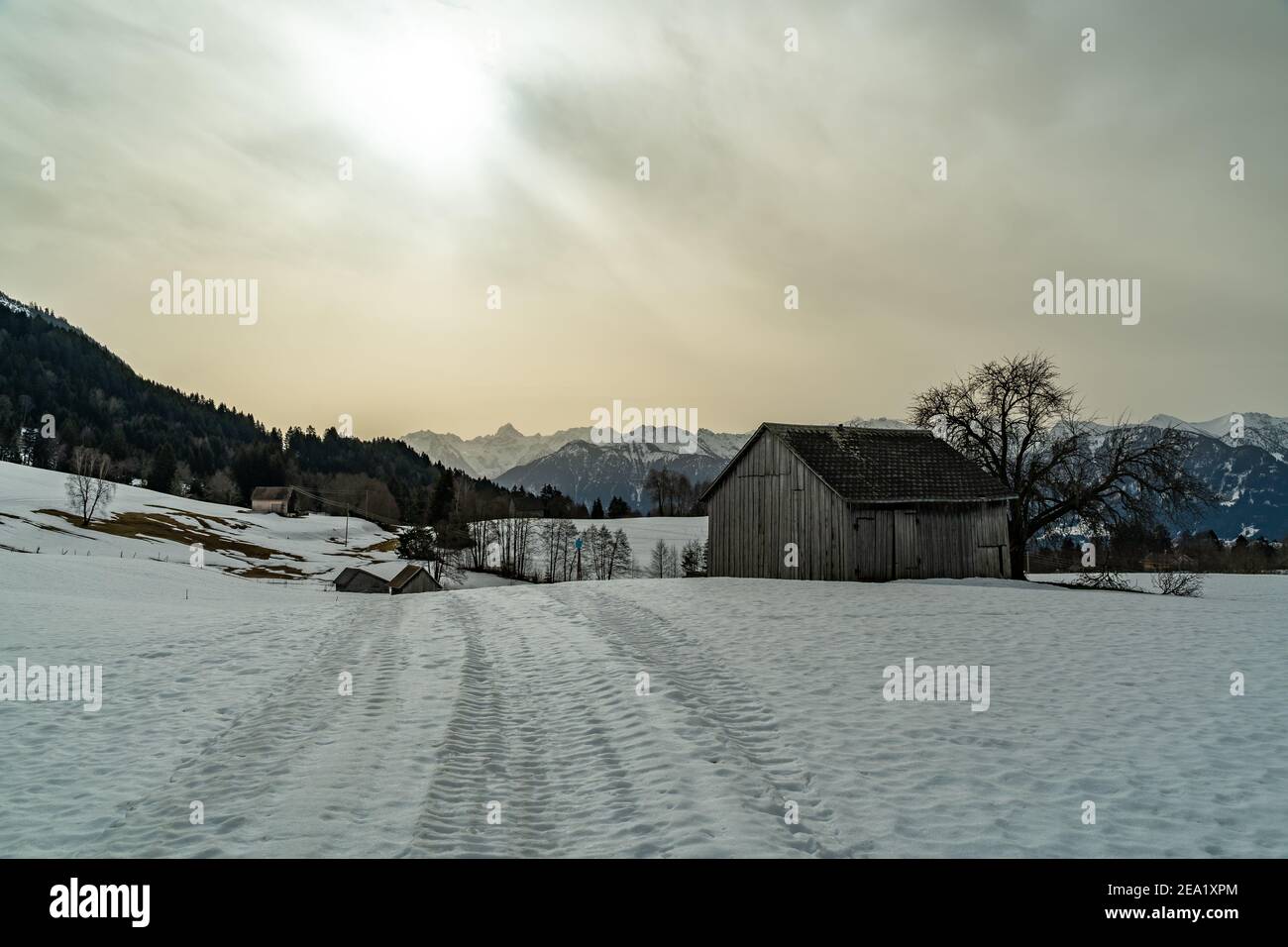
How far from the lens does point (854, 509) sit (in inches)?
1259

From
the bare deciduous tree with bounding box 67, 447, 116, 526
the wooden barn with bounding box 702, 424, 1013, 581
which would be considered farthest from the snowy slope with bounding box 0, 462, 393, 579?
the wooden barn with bounding box 702, 424, 1013, 581

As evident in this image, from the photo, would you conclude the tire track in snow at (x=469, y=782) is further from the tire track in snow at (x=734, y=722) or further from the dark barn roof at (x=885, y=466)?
the dark barn roof at (x=885, y=466)

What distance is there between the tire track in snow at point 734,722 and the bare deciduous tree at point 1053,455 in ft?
91.2

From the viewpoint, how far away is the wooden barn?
3219 centimetres

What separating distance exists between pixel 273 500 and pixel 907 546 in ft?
507

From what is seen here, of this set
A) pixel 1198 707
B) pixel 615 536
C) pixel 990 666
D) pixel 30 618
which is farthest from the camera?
pixel 615 536

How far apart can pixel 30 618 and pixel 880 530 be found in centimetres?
3058

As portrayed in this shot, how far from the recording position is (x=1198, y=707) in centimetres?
1099

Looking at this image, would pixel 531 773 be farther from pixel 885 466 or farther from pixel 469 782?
pixel 885 466

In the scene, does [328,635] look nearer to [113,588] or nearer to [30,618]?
[30,618]

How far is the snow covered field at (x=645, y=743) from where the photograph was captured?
6.40 m

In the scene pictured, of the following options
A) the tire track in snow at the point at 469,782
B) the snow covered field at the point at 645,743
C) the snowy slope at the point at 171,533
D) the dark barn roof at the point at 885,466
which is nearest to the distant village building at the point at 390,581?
the snowy slope at the point at 171,533

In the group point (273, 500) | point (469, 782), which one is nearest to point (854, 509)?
point (469, 782)
